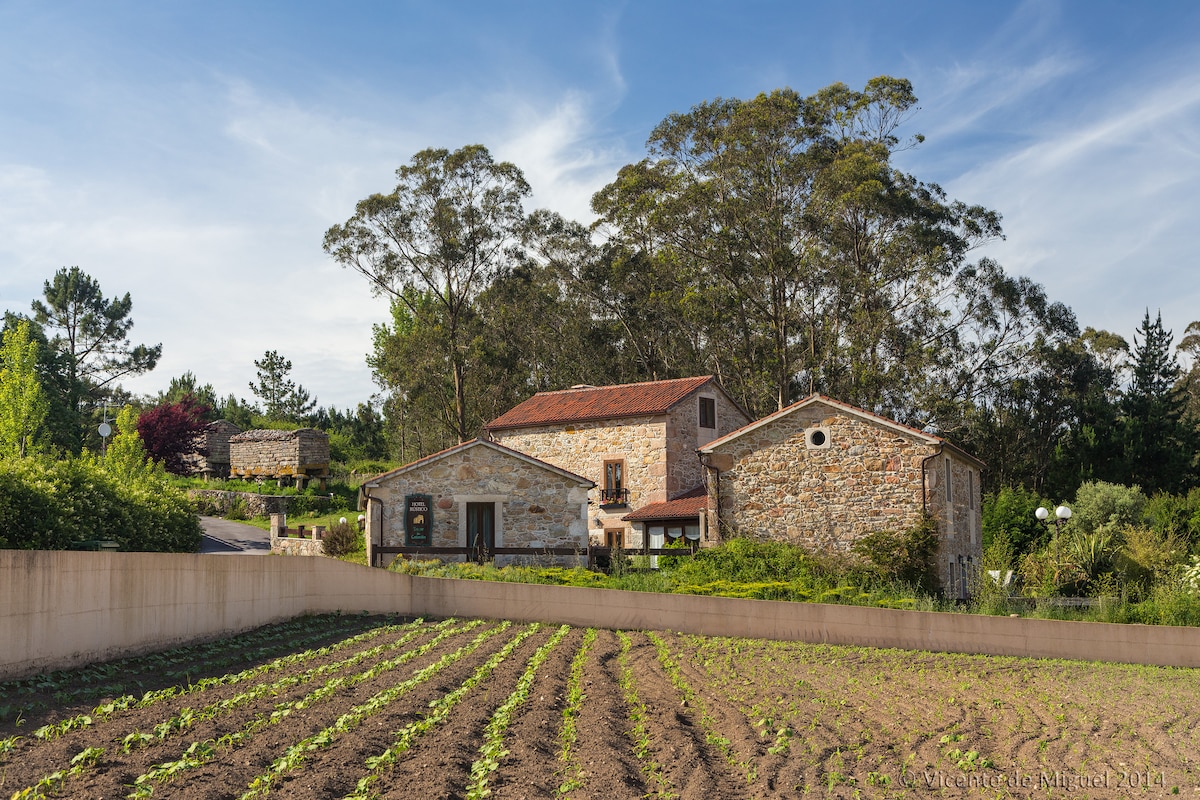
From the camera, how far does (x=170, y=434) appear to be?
50.2 meters

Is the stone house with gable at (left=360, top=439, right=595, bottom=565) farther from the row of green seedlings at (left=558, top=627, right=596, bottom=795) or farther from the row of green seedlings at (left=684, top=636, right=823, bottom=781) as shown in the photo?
the row of green seedlings at (left=558, top=627, right=596, bottom=795)

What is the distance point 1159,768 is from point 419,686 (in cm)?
723

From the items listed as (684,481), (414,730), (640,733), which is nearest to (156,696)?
(414,730)

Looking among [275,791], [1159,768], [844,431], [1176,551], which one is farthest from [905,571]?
[275,791]

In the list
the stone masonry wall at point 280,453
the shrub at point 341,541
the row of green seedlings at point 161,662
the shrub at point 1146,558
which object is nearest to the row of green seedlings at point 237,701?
the row of green seedlings at point 161,662

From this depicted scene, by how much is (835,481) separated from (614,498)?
1029 centimetres

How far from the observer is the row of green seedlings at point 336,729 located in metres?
7.12

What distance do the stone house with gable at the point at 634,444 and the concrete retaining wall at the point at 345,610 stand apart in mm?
12012

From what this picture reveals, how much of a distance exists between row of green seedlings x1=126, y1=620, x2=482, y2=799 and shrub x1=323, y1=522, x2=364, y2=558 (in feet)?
57.0

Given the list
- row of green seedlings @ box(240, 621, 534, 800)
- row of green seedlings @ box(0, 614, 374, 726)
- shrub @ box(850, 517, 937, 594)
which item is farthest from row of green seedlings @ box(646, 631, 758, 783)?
shrub @ box(850, 517, 937, 594)

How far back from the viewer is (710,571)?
22484 mm

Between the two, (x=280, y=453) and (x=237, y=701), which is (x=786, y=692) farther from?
(x=280, y=453)

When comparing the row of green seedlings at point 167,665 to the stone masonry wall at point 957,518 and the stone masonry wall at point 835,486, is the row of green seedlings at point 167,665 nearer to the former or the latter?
the stone masonry wall at point 835,486

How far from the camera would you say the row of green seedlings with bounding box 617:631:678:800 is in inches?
299
